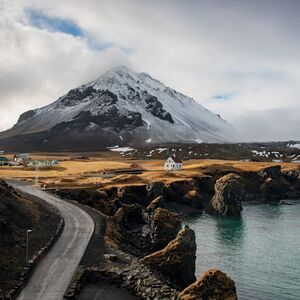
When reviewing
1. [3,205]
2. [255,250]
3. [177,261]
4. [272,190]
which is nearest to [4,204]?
[3,205]

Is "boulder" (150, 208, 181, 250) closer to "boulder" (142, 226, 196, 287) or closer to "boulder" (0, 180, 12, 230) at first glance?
"boulder" (142, 226, 196, 287)

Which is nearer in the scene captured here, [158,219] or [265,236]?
[158,219]

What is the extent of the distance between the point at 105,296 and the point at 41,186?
6953 centimetres

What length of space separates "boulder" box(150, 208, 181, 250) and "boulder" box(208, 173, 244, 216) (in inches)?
1802

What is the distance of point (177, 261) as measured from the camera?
5212 cm

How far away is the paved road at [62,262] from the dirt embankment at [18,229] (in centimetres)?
147

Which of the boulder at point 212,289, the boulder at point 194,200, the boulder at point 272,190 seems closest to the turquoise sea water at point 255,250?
the boulder at point 194,200

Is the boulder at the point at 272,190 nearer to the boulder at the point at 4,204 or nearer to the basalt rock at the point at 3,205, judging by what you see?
the boulder at the point at 4,204

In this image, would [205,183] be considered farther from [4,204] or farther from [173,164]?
[4,204]

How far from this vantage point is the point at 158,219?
65688 millimetres

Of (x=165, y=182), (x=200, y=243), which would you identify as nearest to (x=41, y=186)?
(x=165, y=182)

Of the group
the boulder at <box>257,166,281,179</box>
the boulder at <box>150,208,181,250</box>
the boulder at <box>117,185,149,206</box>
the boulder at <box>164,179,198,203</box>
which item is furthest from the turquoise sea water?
the boulder at <box>257,166,281,179</box>

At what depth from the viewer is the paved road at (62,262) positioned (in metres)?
40.2

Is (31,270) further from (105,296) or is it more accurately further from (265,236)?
(265,236)
